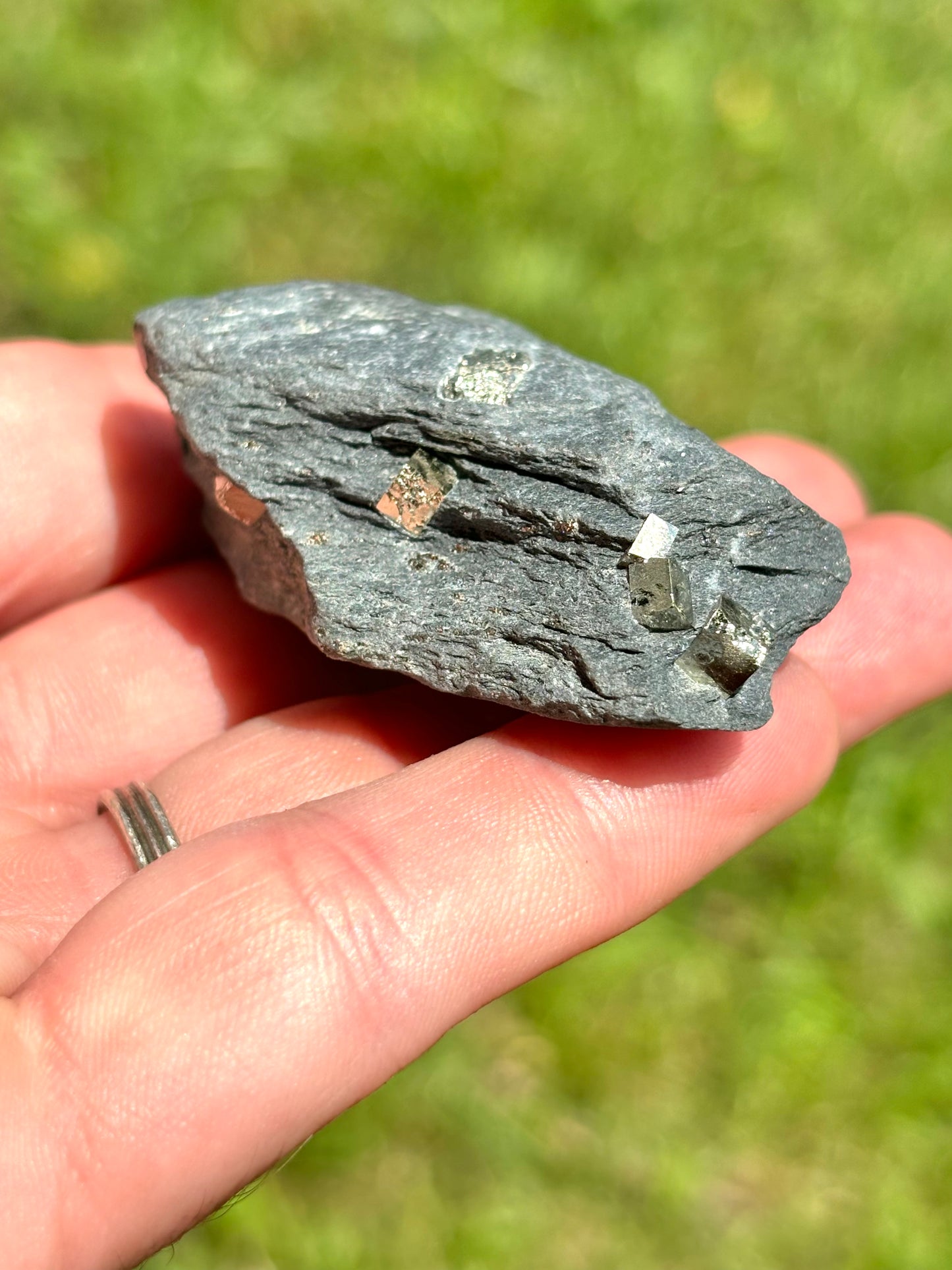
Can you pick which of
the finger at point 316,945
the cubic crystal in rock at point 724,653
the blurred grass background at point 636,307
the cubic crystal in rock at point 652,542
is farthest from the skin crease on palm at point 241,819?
the blurred grass background at point 636,307

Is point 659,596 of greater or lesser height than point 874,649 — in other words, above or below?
above

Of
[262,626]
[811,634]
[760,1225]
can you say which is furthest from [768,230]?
[760,1225]

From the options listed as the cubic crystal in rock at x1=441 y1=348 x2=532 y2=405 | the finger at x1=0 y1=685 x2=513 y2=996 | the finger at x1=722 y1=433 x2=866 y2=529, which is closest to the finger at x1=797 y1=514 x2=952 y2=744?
the finger at x1=722 y1=433 x2=866 y2=529

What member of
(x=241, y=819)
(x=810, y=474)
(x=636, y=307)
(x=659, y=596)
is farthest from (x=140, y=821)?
(x=636, y=307)

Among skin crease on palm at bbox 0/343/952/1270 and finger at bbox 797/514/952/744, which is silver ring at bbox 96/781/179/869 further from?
finger at bbox 797/514/952/744

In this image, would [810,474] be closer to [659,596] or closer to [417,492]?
[659,596]

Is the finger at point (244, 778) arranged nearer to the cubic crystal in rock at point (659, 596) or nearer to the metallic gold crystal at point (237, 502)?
the metallic gold crystal at point (237, 502)
